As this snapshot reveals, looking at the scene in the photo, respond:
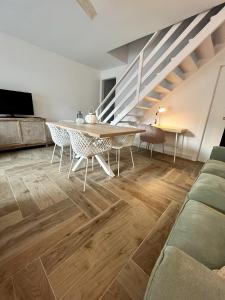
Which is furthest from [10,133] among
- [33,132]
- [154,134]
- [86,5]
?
[154,134]

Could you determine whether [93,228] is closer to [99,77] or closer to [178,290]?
[178,290]

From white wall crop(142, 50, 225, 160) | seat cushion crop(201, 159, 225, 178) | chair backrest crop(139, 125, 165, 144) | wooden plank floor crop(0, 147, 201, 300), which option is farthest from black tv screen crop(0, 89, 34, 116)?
seat cushion crop(201, 159, 225, 178)

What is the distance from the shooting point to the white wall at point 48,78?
3.23 meters

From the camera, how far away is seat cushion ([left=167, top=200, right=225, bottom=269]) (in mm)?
652

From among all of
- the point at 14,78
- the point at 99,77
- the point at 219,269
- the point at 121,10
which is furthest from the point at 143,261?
the point at 99,77

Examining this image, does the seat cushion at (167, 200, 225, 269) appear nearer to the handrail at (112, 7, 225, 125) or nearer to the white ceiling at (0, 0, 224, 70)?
the handrail at (112, 7, 225, 125)

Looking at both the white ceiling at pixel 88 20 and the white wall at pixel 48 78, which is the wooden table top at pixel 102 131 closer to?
the white ceiling at pixel 88 20

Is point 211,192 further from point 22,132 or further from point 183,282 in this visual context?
point 22,132

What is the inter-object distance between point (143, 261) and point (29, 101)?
152 inches

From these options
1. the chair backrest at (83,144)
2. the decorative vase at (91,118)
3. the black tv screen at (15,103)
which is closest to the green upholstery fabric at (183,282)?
the chair backrest at (83,144)

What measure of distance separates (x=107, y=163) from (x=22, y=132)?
2.12 meters

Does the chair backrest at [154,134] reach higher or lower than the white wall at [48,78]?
lower

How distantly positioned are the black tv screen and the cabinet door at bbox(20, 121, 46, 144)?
14.2 inches

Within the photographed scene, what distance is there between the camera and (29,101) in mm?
3502
